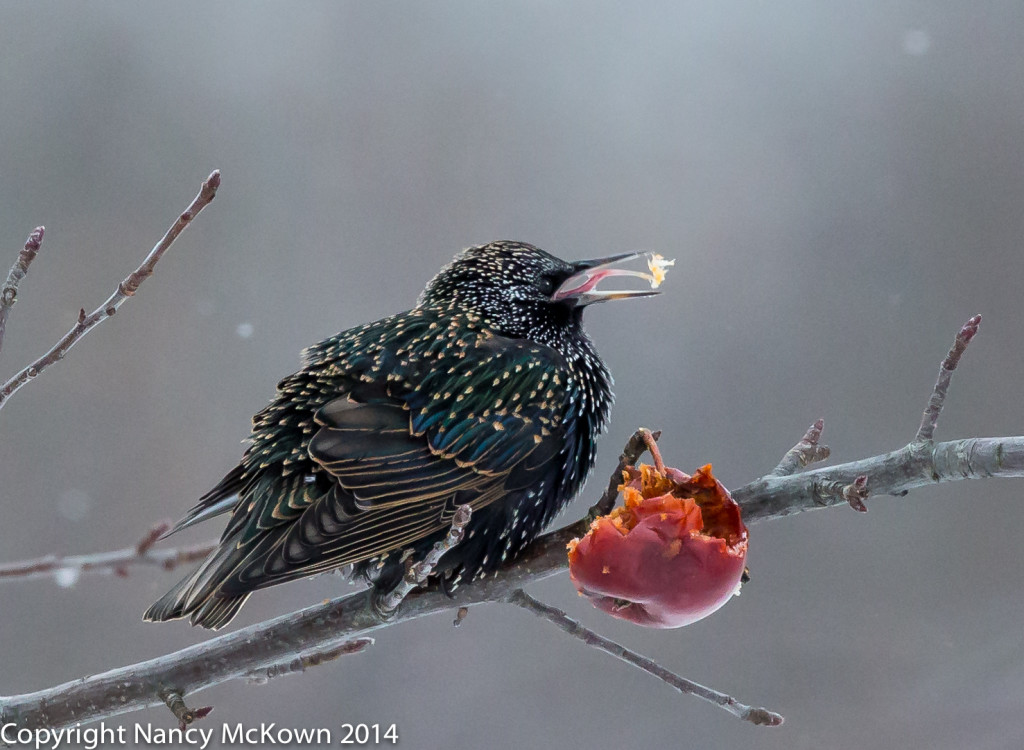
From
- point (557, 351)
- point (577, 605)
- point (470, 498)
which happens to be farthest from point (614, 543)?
point (577, 605)

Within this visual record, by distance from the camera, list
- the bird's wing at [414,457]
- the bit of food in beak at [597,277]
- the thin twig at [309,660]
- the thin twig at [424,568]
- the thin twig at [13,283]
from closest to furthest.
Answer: the thin twig at [424,568], the thin twig at [13,283], the bird's wing at [414,457], the thin twig at [309,660], the bit of food in beak at [597,277]

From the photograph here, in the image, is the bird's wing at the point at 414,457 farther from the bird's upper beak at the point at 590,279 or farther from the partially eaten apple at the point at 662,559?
the partially eaten apple at the point at 662,559

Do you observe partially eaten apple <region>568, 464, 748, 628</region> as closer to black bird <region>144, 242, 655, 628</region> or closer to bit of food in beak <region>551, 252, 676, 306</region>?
black bird <region>144, 242, 655, 628</region>

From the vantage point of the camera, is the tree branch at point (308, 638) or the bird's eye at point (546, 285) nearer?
the tree branch at point (308, 638)

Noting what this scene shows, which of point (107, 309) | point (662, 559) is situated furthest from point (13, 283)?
point (662, 559)

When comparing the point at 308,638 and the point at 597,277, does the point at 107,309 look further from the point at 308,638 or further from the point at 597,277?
the point at 597,277

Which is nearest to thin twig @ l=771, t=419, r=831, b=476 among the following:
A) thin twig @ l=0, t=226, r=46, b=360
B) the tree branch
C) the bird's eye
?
the tree branch

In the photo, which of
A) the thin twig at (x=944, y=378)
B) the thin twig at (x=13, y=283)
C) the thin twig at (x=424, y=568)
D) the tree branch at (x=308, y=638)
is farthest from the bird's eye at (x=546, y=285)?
the thin twig at (x=13, y=283)
